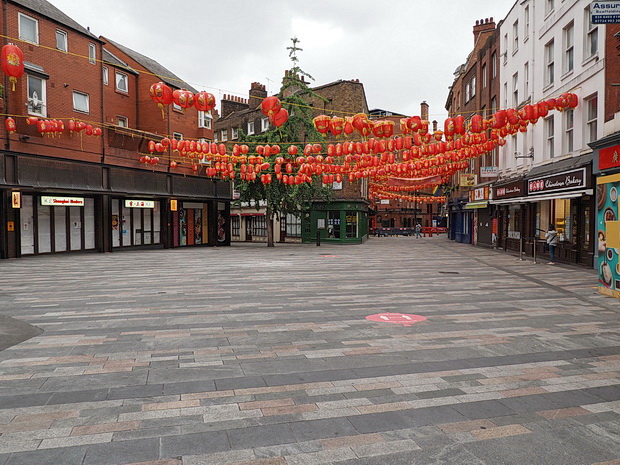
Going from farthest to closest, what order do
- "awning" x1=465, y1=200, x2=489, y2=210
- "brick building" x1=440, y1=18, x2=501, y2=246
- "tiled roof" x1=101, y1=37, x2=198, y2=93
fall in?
"tiled roof" x1=101, y1=37, x2=198, y2=93, "brick building" x1=440, y1=18, x2=501, y2=246, "awning" x1=465, y1=200, x2=489, y2=210

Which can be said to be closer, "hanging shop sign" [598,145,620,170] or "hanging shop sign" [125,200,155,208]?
"hanging shop sign" [598,145,620,170]

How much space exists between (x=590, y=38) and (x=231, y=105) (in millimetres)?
44008

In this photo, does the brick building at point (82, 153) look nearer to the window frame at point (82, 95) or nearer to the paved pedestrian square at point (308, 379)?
the window frame at point (82, 95)

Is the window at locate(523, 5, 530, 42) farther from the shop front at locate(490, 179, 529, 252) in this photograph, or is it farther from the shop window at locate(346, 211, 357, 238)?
the shop window at locate(346, 211, 357, 238)

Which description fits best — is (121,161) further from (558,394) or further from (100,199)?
(558,394)

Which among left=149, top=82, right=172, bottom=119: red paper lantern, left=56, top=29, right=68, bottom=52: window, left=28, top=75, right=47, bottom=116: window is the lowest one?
left=149, top=82, right=172, bottom=119: red paper lantern

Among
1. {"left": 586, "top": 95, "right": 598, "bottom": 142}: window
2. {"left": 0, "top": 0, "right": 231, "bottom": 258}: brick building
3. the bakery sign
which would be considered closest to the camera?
the bakery sign

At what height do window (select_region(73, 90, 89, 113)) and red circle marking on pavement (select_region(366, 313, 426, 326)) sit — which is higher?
window (select_region(73, 90, 89, 113))

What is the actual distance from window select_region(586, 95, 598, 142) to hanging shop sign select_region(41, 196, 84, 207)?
2512 centimetres

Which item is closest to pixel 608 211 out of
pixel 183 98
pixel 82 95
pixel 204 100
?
pixel 204 100

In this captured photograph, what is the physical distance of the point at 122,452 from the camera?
3.65m

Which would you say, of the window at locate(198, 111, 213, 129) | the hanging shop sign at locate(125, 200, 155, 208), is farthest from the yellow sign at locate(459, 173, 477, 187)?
the hanging shop sign at locate(125, 200, 155, 208)

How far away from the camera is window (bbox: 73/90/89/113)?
994 inches

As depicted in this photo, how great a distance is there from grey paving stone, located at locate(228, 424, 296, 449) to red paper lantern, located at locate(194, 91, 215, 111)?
11671 millimetres
